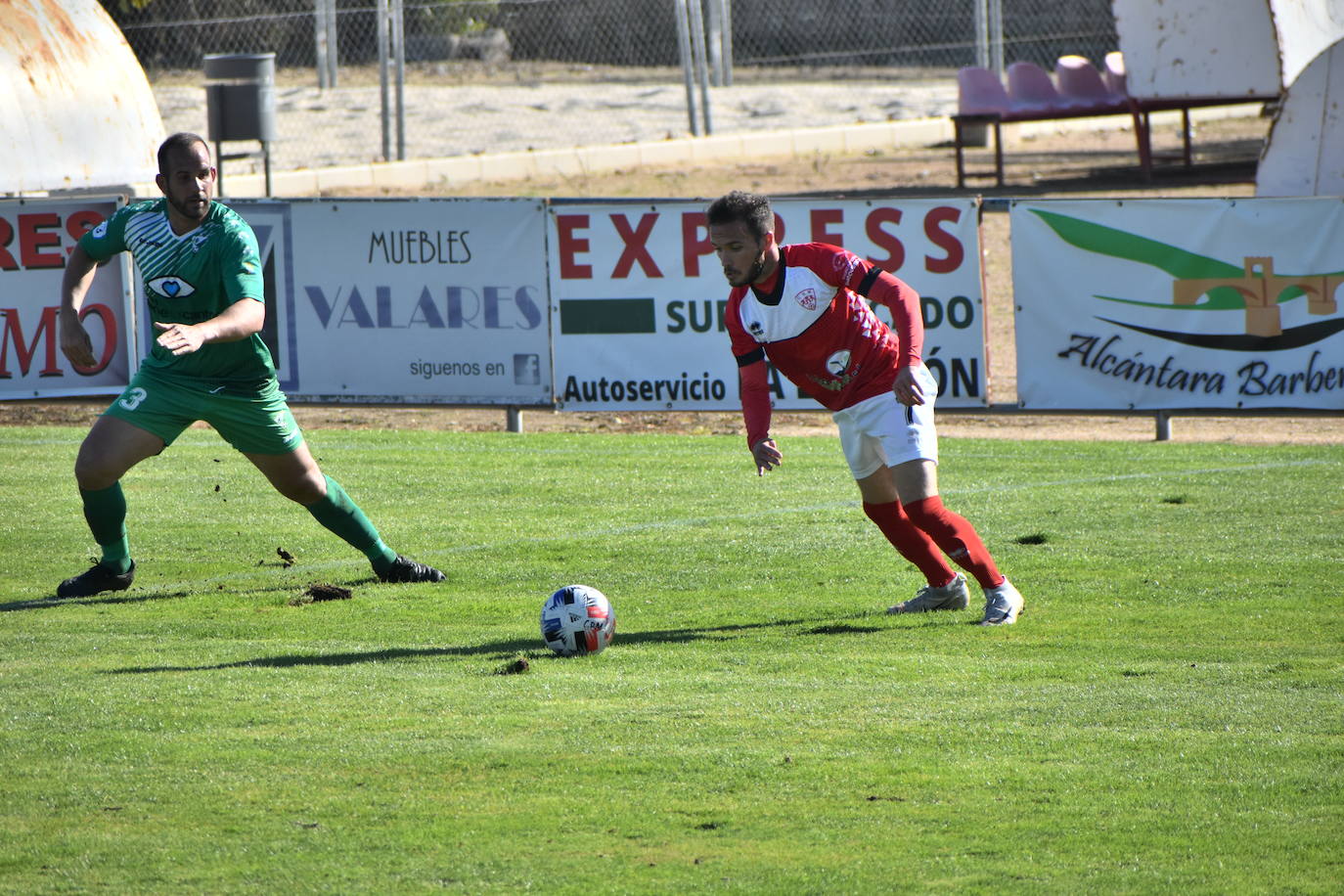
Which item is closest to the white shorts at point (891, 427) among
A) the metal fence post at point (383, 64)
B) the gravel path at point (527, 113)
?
the metal fence post at point (383, 64)

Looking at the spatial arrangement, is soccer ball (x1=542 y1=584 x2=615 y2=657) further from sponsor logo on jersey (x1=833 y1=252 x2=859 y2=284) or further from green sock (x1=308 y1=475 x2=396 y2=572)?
sponsor logo on jersey (x1=833 y1=252 x2=859 y2=284)

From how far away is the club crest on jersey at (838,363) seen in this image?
709 cm

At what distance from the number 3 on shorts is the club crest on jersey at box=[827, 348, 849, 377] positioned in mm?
3134

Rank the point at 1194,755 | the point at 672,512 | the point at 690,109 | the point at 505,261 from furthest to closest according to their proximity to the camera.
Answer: the point at 690,109, the point at 505,261, the point at 672,512, the point at 1194,755

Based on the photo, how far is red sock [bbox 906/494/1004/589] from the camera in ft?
23.1

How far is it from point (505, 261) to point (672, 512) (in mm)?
3866

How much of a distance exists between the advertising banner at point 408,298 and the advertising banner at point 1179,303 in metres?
3.82

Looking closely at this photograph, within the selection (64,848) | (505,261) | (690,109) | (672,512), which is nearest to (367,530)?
(672,512)

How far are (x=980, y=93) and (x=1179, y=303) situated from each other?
14976 mm

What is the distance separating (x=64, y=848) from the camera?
4.68 meters

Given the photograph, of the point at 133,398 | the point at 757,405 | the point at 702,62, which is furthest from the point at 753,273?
the point at 702,62

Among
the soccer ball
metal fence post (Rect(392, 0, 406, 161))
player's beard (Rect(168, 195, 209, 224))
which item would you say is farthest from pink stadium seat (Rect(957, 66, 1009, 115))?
the soccer ball

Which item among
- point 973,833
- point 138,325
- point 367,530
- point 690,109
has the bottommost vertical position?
point 973,833

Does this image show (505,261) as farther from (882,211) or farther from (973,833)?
(973,833)
